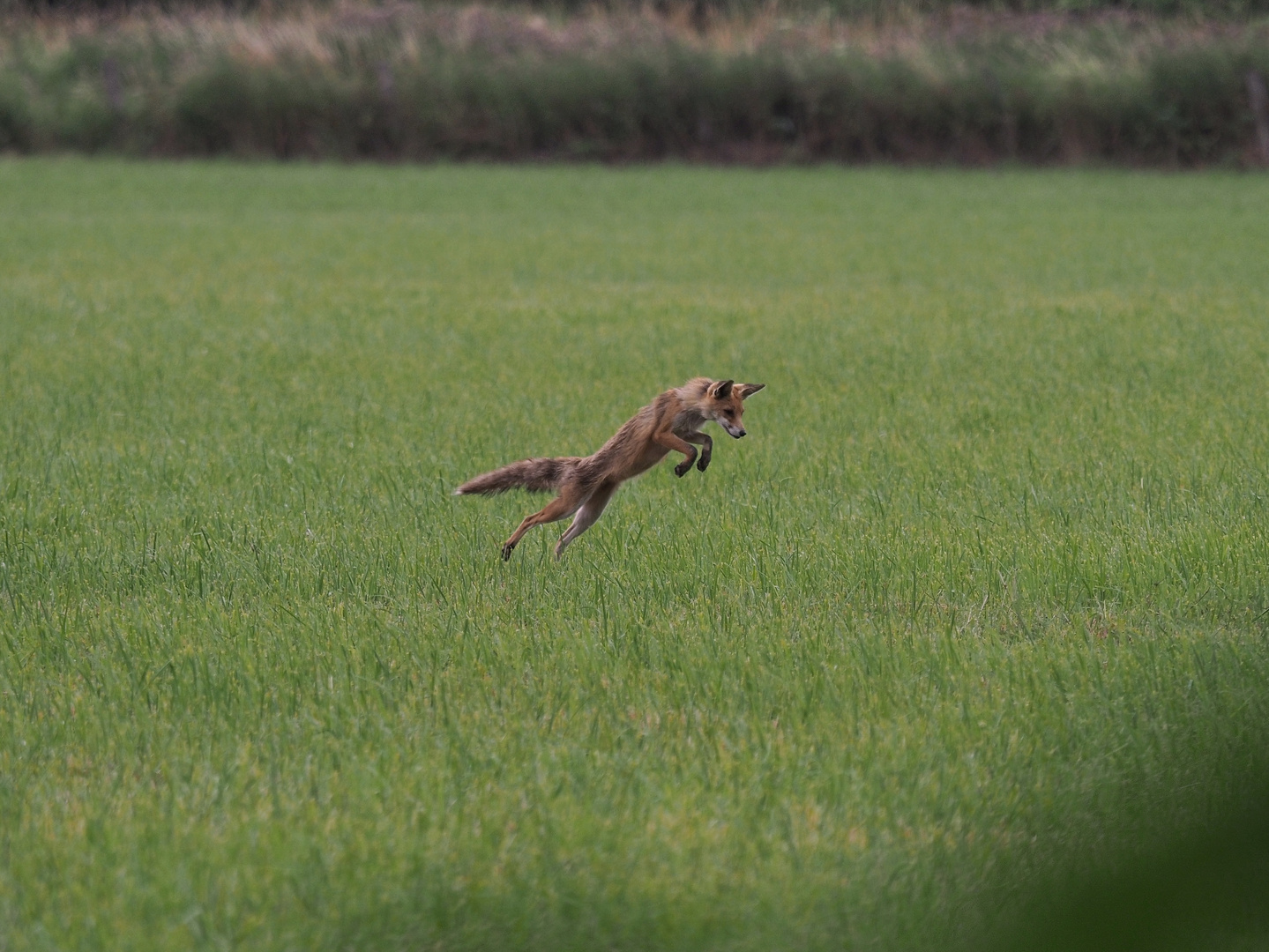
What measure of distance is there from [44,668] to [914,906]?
281cm

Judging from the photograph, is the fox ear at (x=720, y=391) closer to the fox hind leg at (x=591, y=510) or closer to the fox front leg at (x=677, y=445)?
the fox front leg at (x=677, y=445)

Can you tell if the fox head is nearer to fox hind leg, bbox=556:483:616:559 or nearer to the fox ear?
the fox ear

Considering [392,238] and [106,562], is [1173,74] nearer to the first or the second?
[392,238]

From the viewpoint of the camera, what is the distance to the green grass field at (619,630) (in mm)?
3146

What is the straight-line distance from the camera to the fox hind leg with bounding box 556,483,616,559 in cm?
551

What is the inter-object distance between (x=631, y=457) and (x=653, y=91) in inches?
1060

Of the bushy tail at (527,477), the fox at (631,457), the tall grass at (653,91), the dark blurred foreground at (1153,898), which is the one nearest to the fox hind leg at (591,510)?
the fox at (631,457)

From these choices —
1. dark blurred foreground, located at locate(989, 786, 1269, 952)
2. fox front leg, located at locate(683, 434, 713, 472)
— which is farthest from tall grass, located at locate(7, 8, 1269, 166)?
dark blurred foreground, located at locate(989, 786, 1269, 952)

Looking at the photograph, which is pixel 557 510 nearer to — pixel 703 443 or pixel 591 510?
pixel 591 510

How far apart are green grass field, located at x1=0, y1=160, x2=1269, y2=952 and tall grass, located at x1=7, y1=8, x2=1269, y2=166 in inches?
685

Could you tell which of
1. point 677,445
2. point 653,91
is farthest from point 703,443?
point 653,91

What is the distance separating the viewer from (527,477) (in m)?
5.55

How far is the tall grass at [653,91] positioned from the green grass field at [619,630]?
A: 685 inches

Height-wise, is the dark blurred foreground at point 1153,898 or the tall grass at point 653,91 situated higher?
the dark blurred foreground at point 1153,898
